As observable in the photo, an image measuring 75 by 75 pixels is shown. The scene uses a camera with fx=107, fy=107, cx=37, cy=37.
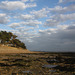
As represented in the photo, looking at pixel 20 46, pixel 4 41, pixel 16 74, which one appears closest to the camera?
pixel 16 74

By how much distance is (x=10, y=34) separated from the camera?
75.0m

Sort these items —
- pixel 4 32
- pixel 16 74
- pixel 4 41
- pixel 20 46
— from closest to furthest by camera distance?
pixel 16 74
pixel 4 41
pixel 4 32
pixel 20 46

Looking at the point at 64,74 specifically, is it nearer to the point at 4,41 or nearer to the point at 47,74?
the point at 47,74

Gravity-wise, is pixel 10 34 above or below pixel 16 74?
above

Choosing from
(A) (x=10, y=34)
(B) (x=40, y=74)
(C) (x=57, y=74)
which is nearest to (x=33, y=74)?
(B) (x=40, y=74)

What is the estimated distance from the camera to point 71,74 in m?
8.38

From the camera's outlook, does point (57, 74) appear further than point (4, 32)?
No

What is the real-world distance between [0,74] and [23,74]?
176cm

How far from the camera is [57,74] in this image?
8258mm

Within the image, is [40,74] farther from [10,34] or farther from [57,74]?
[10,34]

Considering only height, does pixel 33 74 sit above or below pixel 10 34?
below

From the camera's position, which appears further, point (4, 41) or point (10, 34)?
point (10, 34)

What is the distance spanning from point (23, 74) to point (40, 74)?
130 centimetres

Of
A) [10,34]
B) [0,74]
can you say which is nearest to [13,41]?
[10,34]
